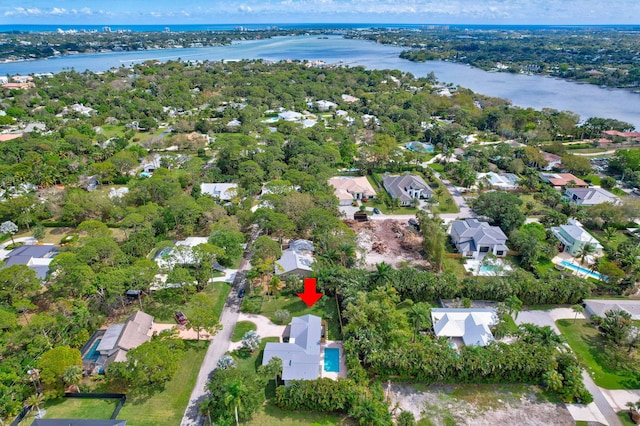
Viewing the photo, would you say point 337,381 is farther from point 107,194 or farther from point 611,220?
point 611,220

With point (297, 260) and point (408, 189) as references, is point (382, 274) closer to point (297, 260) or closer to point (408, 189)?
point (297, 260)

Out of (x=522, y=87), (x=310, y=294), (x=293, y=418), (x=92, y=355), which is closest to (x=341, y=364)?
(x=293, y=418)

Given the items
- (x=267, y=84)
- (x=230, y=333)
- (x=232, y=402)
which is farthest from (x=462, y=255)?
(x=267, y=84)

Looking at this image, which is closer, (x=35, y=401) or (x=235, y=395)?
(x=235, y=395)

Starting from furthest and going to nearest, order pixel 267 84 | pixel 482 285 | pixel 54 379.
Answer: pixel 267 84, pixel 482 285, pixel 54 379

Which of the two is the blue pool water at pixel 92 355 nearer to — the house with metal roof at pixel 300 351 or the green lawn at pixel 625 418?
the house with metal roof at pixel 300 351

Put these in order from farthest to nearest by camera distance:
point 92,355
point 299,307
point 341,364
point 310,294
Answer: point 310,294, point 299,307, point 92,355, point 341,364
